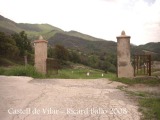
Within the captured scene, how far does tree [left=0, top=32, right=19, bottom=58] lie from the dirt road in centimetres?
3674

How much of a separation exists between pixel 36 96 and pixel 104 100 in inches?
82.5

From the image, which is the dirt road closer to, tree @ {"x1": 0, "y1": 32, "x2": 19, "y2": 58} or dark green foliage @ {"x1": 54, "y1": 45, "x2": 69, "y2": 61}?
tree @ {"x1": 0, "y1": 32, "x2": 19, "y2": 58}

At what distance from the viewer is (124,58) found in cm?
1336

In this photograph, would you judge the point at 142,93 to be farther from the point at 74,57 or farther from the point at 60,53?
the point at 74,57

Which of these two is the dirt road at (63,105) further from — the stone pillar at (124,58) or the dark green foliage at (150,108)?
the stone pillar at (124,58)

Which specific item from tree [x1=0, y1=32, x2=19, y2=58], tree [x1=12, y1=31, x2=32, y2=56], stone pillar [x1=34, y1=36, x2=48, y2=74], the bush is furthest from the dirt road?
tree [x1=12, y1=31, x2=32, y2=56]

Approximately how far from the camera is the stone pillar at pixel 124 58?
522 inches

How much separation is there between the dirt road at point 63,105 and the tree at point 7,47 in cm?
3674

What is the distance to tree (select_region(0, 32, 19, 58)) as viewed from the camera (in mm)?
44156

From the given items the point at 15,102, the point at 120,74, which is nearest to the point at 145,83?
the point at 120,74

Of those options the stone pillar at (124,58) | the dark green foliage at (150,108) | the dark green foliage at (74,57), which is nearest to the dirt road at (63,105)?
the dark green foliage at (150,108)

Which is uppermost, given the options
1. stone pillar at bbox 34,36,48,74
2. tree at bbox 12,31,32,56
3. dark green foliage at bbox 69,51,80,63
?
tree at bbox 12,31,32,56

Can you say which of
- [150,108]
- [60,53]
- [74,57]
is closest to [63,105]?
[150,108]

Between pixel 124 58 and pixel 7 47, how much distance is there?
34.5 meters
